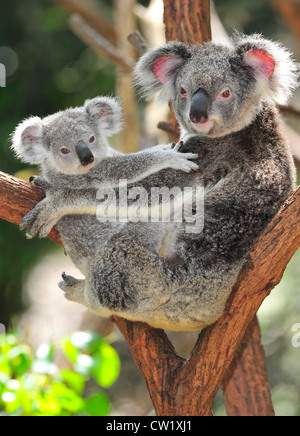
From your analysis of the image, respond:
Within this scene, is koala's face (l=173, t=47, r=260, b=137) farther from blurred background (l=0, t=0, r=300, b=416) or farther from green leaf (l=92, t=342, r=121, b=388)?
blurred background (l=0, t=0, r=300, b=416)

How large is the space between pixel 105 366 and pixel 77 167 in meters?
1.20

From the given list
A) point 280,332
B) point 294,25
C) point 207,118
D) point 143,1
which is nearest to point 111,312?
point 207,118

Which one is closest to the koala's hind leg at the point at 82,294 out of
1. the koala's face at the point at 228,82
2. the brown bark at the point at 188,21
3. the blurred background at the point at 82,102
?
the koala's face at the point at 228,82

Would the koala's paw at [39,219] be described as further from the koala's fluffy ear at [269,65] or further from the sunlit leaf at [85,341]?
the koala's fluffy ear at [269,65]

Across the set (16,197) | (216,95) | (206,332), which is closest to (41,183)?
(16,197)

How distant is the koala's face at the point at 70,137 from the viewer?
3422 mm

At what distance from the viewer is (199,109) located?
3.11m

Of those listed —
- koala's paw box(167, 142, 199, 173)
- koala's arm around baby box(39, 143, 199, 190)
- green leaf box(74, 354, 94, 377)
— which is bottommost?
green leaf box(74, 354, 94, 377)

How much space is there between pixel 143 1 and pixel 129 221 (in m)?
7.02

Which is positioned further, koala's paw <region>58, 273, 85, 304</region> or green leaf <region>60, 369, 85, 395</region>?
koala's paw <region>58, 273, 85, 304</region>

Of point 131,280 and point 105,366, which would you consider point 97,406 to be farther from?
point 131,280

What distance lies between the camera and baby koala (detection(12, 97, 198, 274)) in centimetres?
336

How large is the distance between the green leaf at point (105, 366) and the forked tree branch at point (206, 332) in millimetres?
487

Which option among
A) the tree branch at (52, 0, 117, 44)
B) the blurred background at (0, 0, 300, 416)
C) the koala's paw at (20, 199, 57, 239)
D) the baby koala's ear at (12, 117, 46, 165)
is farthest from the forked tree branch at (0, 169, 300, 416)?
the tree branch at (52, 0, 117, 44)
